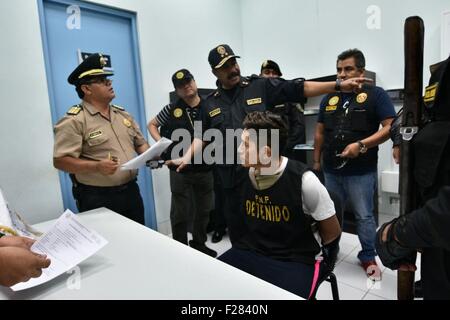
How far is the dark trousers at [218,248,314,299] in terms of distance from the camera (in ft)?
3.67

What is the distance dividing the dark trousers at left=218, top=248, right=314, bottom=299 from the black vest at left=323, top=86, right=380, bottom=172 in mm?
1146

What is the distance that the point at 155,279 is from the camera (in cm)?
95

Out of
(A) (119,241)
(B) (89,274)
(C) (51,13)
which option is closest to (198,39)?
(C) (51,13)

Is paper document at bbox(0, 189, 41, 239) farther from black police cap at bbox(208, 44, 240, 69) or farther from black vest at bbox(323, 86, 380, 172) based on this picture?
black vest at bbox(323, 86, 380, 172)

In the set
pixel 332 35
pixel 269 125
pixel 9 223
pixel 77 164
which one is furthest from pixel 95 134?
pixel 332 35

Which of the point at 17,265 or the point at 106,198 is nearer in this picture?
the point at 17,265

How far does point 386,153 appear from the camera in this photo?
309 centimetres

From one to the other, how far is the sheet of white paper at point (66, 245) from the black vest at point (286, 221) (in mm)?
680

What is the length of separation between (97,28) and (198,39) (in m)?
1.17

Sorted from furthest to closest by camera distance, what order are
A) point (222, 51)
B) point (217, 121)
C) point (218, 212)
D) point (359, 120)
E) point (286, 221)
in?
point (218, 212) < point (359, 120) < point (217, 121) < point (222, 51) < point (286, 221)

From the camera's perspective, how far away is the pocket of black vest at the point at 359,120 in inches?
80.4

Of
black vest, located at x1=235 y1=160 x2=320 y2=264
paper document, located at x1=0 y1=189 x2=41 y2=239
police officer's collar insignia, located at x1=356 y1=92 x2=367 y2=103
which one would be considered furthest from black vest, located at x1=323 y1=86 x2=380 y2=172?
paper document, located at x1=0 y1=189 x2=41 y2=239

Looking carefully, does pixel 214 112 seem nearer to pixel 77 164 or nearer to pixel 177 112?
pixel 177 112

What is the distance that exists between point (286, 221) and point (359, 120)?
1211mm
